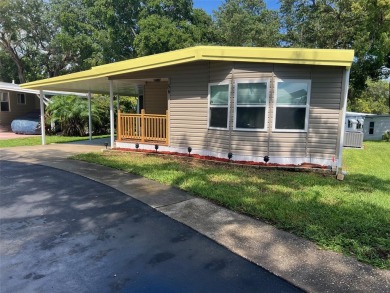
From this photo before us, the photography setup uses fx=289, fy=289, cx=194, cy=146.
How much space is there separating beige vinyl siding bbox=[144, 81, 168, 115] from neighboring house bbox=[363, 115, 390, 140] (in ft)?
61.7

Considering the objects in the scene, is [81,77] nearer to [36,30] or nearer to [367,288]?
[367,288]

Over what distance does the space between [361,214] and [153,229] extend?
10.8 ft

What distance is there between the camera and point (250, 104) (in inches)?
319

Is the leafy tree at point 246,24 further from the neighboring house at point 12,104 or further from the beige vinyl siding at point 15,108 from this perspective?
the neighboring house at point 12,104

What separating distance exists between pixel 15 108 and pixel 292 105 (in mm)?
21473

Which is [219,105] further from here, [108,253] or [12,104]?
[12,104]

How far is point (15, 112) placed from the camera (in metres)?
21.8

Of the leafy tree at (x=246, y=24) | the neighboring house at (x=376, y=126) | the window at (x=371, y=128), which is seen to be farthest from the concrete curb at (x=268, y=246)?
the leafy tree at (x=246, y=24)

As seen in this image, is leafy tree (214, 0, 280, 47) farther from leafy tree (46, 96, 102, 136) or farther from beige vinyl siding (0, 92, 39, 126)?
beige vinyl siding (0, 92, 39, 126)

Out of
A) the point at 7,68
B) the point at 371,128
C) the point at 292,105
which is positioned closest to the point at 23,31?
the point at 7,68

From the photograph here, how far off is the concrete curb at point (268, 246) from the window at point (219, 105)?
3.27 m

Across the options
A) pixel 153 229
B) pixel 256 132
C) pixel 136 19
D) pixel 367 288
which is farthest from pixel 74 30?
pixel 367 288

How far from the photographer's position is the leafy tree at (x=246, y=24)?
94.0ft

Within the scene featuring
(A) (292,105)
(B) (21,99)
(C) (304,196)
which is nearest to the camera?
(C) (304,196)
